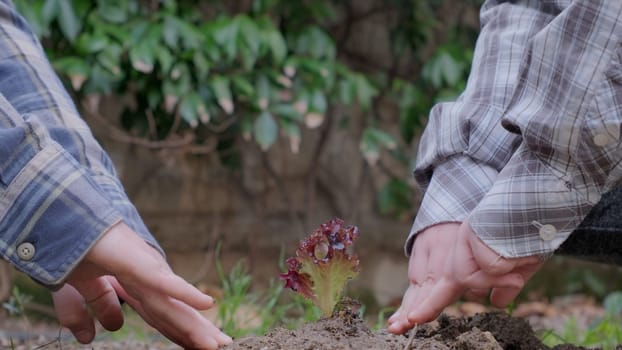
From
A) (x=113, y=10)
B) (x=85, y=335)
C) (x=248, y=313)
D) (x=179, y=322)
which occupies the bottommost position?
(x=248, y=313)

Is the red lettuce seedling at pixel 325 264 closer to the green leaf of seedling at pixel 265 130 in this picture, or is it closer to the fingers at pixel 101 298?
the fingers at pixel 101 298

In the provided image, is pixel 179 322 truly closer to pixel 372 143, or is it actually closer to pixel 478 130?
pixel 478 130

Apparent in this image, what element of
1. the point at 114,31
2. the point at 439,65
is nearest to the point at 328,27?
the point at 439,65

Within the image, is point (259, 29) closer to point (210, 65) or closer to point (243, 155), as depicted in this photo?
point (210, 65)

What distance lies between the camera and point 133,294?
1.07m

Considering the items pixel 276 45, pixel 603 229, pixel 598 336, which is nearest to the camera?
pixel 603 229

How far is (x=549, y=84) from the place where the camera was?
1.09 meters

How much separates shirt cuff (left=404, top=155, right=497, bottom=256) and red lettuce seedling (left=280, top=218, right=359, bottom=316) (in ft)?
0.56

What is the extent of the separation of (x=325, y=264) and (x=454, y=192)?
0.28m

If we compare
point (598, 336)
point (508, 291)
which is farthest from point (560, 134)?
point (598, 336)

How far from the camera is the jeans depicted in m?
1.52

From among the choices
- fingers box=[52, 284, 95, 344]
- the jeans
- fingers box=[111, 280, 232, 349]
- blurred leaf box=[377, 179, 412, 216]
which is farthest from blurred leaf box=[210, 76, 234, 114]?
fingers box=[111, 280, 232, 349]

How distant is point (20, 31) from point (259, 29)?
5.40ft

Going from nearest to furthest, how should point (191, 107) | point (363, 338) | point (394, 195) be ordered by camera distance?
1. point (363, 338)
2. point (191, 107)
3. point (394, 195)
